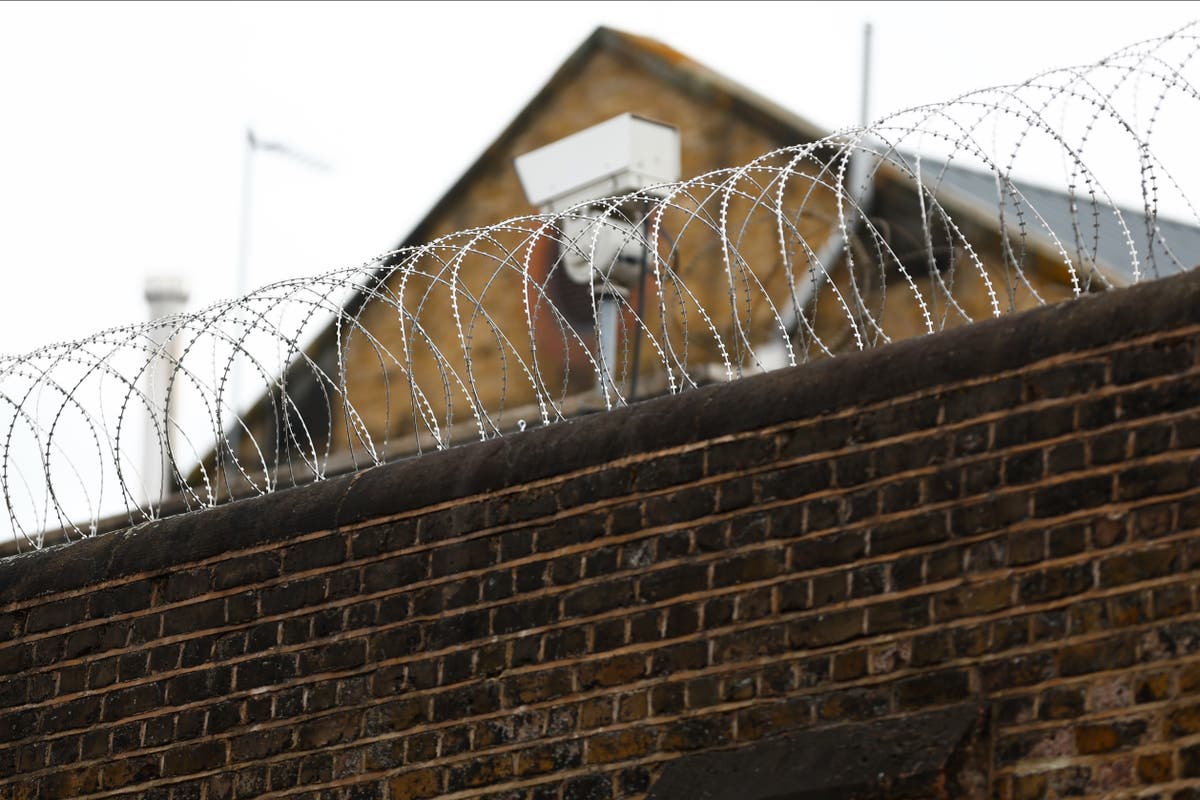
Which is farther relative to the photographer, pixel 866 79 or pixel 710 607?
pixel 866 79

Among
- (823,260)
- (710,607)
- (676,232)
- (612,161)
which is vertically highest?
(612,161)

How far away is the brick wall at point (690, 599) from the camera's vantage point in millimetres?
5355

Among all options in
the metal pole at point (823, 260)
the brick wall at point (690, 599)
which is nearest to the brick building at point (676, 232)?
the metal pole at point (823, 260)

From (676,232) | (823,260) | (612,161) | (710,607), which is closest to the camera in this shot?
(710,607)

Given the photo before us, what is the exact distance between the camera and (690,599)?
6.11m

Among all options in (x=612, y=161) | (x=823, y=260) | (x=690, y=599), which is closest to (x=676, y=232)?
(x=612, y=161)

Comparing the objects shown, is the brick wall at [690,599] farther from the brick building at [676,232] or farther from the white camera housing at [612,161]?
the white camera housing at [612,161]

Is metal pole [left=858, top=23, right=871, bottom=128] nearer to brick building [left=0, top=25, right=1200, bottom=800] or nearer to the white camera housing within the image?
the white camera housing

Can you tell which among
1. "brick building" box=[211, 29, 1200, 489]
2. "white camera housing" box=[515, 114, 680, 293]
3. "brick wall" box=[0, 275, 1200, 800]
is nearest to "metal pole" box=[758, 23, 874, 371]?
"brick building" box=[211, 29, 1200, 489]

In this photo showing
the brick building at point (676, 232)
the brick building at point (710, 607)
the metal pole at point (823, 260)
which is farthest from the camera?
the metal pole at point (823, 260)

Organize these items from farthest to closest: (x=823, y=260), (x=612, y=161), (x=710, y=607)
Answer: (x=612, y=161) → (x=823, y=260) → (x=710, y=607)

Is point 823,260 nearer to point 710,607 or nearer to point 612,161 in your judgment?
point 612,161

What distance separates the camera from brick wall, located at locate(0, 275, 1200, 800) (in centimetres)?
536

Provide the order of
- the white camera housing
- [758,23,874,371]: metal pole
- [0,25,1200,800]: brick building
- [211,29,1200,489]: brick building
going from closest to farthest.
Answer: [0,25,1200,800]: brick building, [211,29,1200,489]: brick building, [758,23,874,371]: metal pole, the white camera housing
